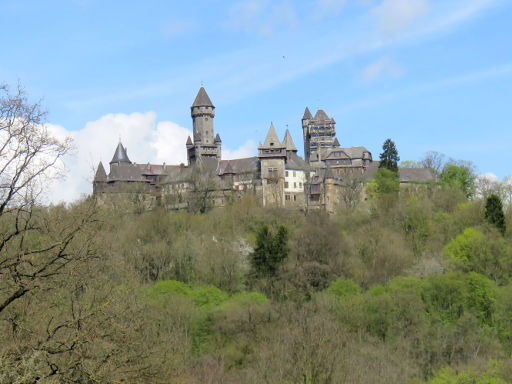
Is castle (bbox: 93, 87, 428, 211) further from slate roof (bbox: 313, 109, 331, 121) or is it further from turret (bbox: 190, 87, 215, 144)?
slate roof (bbox: 313, 109, 331, 121)

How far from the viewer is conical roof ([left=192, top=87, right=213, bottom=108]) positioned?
105 m

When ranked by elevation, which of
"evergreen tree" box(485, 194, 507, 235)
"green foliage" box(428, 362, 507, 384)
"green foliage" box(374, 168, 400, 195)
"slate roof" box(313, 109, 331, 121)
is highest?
"slate roof" box(313, 109, 331, 121)

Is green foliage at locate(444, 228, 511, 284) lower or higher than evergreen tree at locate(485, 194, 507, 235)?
lower

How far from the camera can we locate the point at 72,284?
15703 millimetres

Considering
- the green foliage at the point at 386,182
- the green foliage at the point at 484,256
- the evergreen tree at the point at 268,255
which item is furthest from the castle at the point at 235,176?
the green foliage at the point at 484,256

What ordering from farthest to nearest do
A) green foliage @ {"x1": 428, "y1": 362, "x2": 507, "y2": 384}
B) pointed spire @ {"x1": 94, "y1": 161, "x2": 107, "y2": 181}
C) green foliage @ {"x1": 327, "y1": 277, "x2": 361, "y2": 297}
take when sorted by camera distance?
pointed spire @ {"x1": 94, "y1": 161, "x2": 107, "y2": 181}, green foliage @ {"x1": 327, "y1": 277, "x2": 361, "y2": 297}, green foliage @ {"x1": 428, "y1": 362, "x2": 507, "y2": 384}

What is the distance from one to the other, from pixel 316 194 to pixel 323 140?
2704 centimetres

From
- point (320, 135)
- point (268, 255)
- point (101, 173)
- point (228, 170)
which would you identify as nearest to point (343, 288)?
point (268, 255)

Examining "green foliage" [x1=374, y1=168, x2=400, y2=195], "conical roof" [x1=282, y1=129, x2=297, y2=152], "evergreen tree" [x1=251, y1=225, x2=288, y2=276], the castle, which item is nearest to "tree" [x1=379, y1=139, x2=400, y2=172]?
"green foliage" [x1=374, y1=168, x2=400, y2=195]

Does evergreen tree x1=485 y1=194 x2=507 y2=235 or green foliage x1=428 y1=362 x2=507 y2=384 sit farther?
evergreen tree x1=485 y1=194 x2=507 y2=235

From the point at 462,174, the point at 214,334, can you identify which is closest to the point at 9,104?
the point at 214,334

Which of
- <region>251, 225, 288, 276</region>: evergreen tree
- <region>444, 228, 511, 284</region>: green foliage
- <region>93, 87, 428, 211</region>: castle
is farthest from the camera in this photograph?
<region>93, 87, 428, 211</region>: castle

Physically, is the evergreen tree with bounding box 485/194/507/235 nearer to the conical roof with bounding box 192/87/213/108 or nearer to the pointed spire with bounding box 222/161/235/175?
the pointed spire with bounding box 222/161/235/175

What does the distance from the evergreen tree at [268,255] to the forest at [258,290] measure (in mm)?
108
